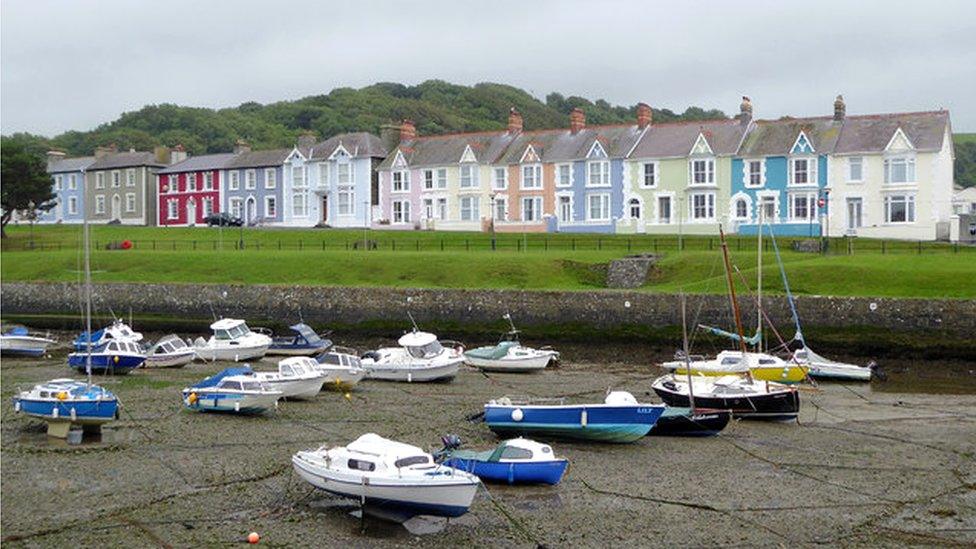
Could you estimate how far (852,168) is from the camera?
62.2 metres

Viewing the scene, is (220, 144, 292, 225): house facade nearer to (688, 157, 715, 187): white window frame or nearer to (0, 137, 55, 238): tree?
(0, 137, 55, 238): tree

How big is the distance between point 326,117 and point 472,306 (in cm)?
11628

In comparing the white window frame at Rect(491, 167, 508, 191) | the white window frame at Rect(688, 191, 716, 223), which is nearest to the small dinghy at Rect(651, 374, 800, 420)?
the white window frame at Rect(688, 191, 716, 223)

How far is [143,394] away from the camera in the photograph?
30062 mm

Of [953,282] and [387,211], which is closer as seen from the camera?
[953,282]

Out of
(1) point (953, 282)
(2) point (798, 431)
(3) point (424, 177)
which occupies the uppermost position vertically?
(3) point (424, 177)

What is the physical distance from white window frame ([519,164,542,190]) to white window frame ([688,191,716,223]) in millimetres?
10970

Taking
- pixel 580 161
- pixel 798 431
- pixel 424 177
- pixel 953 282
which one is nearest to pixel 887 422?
pixel 798 431

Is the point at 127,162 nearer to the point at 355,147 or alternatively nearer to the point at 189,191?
the point at 189,191

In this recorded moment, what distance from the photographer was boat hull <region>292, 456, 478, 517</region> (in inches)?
688

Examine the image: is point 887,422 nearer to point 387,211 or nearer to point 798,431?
point 798,431

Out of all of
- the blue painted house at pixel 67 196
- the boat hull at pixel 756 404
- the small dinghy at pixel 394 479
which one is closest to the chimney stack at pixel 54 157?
the blue painted house at pixel 67 196

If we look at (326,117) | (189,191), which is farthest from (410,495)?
(326,117)

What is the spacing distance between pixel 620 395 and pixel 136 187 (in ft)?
243
